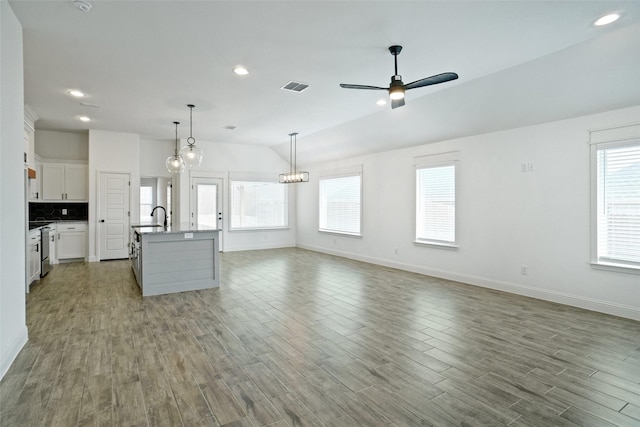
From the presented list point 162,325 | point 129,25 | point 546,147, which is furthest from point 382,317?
point 129,25

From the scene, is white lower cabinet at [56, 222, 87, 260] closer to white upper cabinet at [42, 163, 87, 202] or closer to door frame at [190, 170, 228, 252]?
white upper cabinet at [42, 163, 87, 202]

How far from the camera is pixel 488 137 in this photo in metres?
5.41

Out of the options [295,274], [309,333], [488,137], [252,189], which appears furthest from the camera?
[252,189]

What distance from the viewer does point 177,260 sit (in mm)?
5062

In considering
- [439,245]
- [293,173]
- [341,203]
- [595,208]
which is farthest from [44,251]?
[595,208]

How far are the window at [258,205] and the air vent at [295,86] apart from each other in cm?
497

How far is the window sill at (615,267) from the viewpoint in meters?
3.93

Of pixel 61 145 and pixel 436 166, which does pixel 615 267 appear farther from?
pixel 61 145

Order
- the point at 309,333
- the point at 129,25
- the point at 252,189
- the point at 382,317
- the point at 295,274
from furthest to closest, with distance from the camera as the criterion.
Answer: the point at 252,189, the point at 295,274, the point at 382,317, the point at 309,333, the point at 129,25

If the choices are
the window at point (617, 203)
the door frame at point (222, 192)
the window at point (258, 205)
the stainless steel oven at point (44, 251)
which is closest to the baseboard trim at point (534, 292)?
the window at point (617, 203)

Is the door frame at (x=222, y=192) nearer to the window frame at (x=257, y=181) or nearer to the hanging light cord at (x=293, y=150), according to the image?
the window frame at (x=257, y=181)

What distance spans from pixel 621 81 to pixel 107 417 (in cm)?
564

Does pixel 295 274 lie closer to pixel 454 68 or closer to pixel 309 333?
pixel 309 333

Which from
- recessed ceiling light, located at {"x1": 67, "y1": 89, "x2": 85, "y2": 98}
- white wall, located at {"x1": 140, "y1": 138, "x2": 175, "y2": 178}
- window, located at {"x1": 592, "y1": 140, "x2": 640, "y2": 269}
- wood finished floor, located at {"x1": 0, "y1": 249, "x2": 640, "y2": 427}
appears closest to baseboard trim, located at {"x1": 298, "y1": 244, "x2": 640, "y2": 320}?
wood finished floor, located at {"x1": 0, "y1": 249, "x2": 640, "y2": 427}
